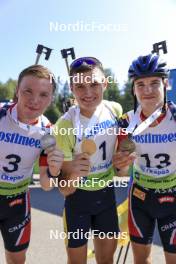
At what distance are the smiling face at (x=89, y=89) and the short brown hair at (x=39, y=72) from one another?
0.19 meters

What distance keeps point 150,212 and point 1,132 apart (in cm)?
147

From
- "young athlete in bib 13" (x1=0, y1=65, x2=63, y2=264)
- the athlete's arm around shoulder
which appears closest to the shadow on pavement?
"young athlete in bib 13" (x1=0, y1=65, x2=63, y2=264)

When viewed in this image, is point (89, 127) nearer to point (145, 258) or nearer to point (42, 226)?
point (145, 258)

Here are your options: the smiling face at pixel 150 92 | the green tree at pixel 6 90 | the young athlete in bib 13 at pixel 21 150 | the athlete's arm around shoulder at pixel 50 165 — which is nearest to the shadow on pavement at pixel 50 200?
the young athlete in bib 13 at pixel 21 150

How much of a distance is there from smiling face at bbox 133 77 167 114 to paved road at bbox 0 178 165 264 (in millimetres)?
2610

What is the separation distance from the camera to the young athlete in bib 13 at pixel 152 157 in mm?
3146

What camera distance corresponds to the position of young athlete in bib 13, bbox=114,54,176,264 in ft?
10.3

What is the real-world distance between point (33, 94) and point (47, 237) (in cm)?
384

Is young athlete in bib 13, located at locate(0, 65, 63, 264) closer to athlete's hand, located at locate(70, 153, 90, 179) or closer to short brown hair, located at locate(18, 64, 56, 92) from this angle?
short brown hair, located at locate(18, 64, 56, 92)

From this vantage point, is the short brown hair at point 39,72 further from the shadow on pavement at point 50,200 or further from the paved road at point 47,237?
the shadow on pavement at point 50,200

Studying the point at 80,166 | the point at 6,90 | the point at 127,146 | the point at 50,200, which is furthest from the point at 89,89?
the point at 6,90

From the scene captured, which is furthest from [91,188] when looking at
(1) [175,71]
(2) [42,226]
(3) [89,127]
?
(1) [175,71]

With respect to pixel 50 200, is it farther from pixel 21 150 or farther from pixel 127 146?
pixel 127 146

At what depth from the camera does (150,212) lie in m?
3.25
